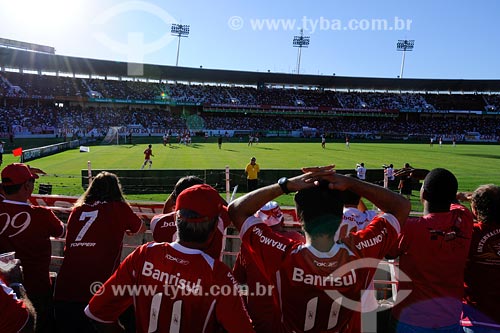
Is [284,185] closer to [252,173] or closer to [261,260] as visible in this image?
[261,260]

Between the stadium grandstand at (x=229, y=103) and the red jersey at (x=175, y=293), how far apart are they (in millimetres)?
54647

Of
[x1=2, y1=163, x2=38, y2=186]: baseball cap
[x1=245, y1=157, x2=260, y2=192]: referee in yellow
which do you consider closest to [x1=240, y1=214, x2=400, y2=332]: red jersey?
[x1=2, y1=163, x2=38, y2=186]: baseball cap

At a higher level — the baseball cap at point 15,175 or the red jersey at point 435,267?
the baseball cap at point 15,175

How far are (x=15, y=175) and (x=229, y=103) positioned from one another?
7287cm

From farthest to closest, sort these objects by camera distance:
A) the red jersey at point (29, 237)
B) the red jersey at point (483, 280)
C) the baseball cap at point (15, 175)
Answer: the baseball cap at point (15, 175), the red jersey at point (29, 237), the red jersey at point (483, 280)

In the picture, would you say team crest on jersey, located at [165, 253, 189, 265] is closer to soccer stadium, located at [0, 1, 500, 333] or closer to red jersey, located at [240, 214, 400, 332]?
soccer stadium, located at [0, 1, 500, 333]

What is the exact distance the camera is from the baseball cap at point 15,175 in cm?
363

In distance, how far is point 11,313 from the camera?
219cm

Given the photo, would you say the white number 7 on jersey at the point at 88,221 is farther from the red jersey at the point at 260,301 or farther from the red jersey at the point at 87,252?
the red jersey at the point at 260,301

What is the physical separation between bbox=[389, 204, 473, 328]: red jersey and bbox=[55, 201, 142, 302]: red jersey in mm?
2372

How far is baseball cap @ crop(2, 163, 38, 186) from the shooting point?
363 centimetres

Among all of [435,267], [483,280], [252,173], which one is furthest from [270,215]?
[252,173]

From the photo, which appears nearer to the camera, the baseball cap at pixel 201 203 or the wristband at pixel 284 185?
the baseball cap at pixel 201 203

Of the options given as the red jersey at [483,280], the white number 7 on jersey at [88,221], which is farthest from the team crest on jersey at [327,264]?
the white number 7 on jersey at [88,221]
